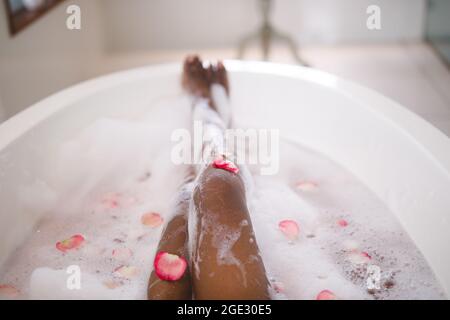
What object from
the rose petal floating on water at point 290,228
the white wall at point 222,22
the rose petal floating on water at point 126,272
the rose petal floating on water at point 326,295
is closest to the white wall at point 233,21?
the white wall at point 222,22

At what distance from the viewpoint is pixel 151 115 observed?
7.84 feet

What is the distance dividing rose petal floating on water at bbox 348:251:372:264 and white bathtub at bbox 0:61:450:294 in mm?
171

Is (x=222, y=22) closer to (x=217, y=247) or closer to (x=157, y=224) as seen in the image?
(x=157, y=224)

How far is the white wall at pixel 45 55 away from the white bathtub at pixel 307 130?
295mm

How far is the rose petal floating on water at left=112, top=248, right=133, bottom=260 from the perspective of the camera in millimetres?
1670

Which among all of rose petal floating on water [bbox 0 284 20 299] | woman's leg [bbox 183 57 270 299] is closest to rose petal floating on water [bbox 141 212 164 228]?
woman's leg [bbox 183 57 270 299]

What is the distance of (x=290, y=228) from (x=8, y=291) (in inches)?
34.1

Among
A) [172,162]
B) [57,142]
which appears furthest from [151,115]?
[57,142]

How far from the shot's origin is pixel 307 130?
2.33m

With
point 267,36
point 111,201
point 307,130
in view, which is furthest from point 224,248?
point 267,36

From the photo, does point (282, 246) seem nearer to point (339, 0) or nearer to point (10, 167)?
point (10, 167)

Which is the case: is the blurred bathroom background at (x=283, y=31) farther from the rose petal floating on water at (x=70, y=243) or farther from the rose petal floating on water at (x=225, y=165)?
the rose petal floating on water at (x=225, y=165)

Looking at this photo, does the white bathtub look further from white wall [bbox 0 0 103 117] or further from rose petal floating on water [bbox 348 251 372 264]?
white wall [bbox 0 0 103 117]
